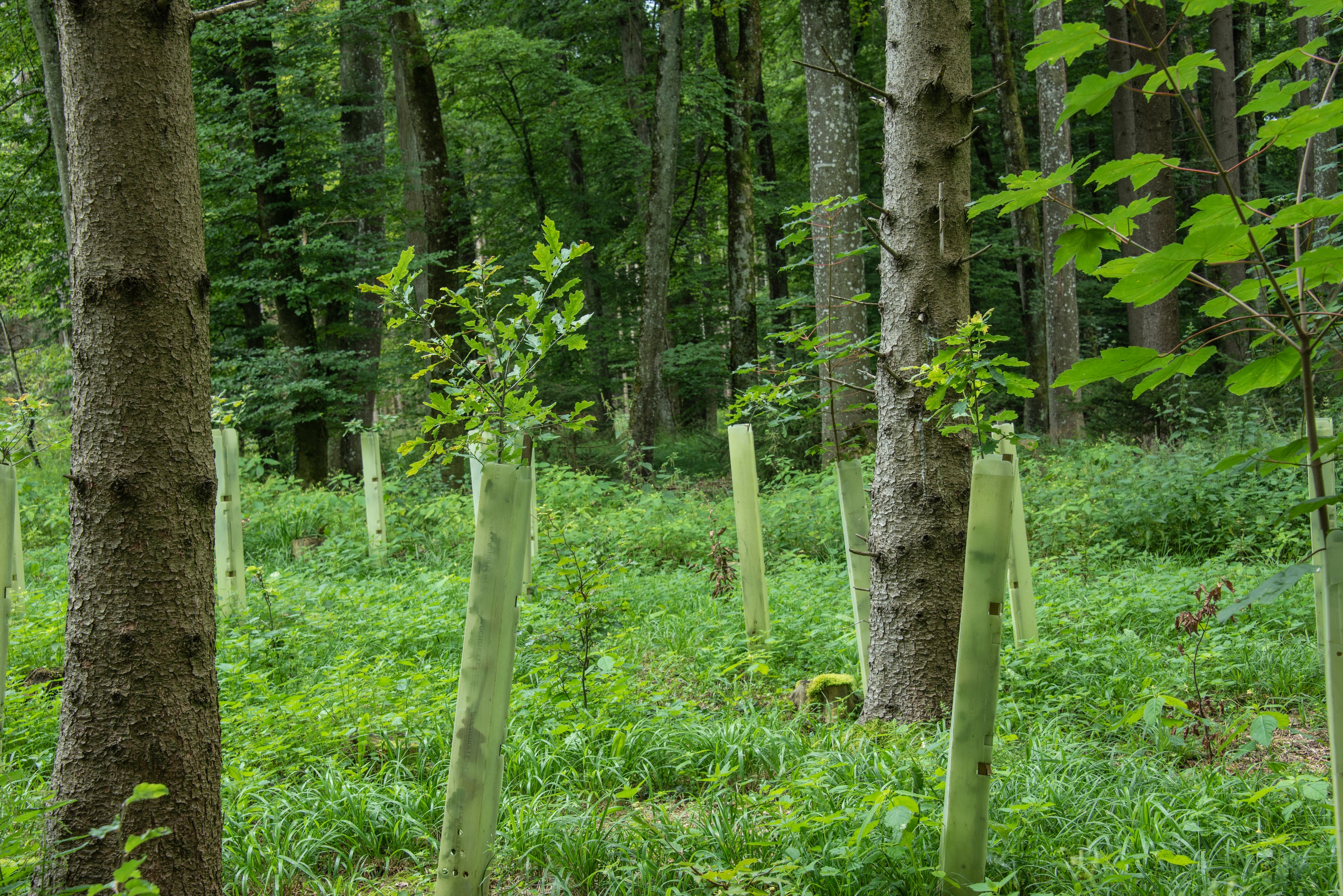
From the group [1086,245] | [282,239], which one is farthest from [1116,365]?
[282,239]

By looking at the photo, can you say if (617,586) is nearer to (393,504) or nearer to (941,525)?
(941,525)

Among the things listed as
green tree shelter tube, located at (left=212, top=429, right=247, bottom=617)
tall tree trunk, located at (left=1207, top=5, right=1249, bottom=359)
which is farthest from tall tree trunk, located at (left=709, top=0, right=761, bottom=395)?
tall tree trunk, located at (left=1207, top=5, right=1249, bottom=359)

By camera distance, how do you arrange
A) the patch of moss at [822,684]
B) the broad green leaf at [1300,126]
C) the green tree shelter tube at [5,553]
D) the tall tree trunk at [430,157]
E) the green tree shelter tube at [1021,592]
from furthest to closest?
the tall tree trunk at [430,157], the green tree shelter tube at [1021,592], the patch of moss at [822,684], the green tree shelter tube at [5,553], the broad green leaf at [1300,126]

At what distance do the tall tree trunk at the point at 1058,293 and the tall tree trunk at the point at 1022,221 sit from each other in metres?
0.45

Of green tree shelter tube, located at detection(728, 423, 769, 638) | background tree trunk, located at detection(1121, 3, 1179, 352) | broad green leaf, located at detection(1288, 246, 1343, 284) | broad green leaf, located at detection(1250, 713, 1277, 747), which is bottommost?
broad green leaf, located at detection(1250, 713, 1277, 747)

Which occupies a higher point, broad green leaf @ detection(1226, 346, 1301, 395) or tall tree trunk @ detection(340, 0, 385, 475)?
tall tree trunk @ detection(340, 0, 385, 475)

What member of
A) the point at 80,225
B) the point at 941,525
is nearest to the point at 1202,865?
the point at 941,525

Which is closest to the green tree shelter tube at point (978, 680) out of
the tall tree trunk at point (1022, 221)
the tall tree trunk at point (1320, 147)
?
the tall tree trunk at point (1320, 147)

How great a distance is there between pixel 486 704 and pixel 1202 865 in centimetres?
210

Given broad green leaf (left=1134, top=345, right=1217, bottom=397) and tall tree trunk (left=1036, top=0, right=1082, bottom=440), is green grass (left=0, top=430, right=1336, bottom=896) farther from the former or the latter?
tall tree trunk (left=1036, top=0, right=1082, bottom=440)

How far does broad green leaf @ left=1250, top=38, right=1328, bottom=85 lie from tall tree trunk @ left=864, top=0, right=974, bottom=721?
1.63 meters

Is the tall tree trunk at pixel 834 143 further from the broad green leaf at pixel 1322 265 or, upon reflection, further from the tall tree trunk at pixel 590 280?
the broad green leaf at pixel 1322 265

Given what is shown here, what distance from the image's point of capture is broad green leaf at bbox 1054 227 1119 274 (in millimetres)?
1776

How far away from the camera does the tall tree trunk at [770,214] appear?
16422 millimetres
